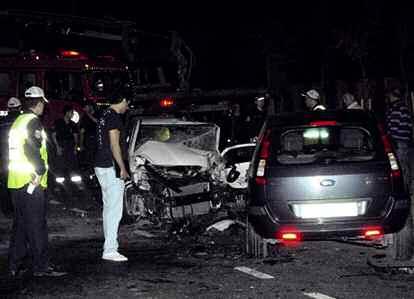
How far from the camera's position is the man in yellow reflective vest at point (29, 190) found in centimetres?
786

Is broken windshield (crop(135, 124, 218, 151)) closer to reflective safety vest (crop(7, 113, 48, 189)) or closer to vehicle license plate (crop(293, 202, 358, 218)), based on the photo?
reflective safety vest (crop(7, 113, 48, 189))

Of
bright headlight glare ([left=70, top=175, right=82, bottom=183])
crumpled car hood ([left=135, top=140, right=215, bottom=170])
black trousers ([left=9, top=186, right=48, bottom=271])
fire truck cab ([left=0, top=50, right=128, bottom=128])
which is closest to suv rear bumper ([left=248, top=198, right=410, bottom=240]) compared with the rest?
black trousers ([left=9, top=186, right=48, bottom=271])

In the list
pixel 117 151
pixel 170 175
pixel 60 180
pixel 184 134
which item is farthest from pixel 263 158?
pixel 60 180

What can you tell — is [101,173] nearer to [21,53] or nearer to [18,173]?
[18,173]

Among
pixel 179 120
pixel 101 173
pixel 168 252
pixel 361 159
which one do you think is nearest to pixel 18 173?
pixel 101 173

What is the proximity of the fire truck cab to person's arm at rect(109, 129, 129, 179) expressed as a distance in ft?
31.9

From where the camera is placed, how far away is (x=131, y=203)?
11.5 metres

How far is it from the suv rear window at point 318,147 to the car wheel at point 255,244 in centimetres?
85

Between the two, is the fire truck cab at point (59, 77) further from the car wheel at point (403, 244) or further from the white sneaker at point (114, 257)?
the car wheel at point (403, 244)

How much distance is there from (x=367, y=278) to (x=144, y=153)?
16.3 feet

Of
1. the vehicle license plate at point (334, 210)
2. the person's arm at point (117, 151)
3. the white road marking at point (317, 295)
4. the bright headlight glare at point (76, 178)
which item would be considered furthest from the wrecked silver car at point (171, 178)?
the white road marking at point (317, 295)

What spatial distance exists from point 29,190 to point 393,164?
368cm

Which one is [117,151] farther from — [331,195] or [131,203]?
[131,203]

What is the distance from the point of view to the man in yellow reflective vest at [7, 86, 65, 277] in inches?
309
